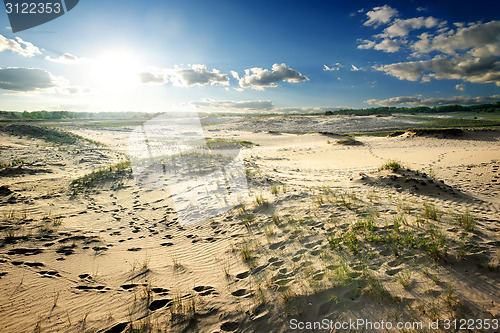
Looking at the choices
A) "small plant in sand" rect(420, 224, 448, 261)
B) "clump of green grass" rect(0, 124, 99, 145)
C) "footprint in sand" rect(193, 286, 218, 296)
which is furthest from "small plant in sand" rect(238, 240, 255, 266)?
"clump of green grass" rect(0, 124, 99, 145)

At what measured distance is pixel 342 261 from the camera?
4.29m

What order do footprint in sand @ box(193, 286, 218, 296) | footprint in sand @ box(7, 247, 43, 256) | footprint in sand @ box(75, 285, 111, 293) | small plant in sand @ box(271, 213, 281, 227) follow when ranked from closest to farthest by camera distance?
footprint in sand @ box(193, 286, 218, 296) → footprint in sand @ box(75, 285, 111, 293) → footprint in sand @ box(7, 247, 43, 256) → small plant in sand @ box(271, 213, 281, 227)

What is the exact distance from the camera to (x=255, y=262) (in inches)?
191

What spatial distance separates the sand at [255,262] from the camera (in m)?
3.38

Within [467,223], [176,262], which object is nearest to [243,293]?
[176,262]

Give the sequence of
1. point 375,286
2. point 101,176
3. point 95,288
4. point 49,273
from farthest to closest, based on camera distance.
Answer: point 101,176 < point 49,273 < point 95,288 < point 375,286

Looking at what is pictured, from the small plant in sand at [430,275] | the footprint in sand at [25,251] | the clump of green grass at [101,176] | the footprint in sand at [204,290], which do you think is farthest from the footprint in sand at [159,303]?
the clump of green grass at [101,176]

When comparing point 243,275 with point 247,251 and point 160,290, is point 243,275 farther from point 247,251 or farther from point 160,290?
point 160,290

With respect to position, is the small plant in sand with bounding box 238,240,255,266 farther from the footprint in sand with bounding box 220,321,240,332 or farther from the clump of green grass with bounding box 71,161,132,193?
the clump of green grass with bounding box 71,161,132,193

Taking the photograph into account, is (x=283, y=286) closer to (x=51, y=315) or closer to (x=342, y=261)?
(x=342, y=261)

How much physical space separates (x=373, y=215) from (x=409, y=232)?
1.21 meters

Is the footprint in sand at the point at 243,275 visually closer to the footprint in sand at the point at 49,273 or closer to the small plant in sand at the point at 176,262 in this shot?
the small plant in sand at the point at 176,262

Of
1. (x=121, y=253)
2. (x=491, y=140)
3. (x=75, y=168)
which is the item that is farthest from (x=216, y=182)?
(x=491, y=140)

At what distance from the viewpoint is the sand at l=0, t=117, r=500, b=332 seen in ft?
11.1
